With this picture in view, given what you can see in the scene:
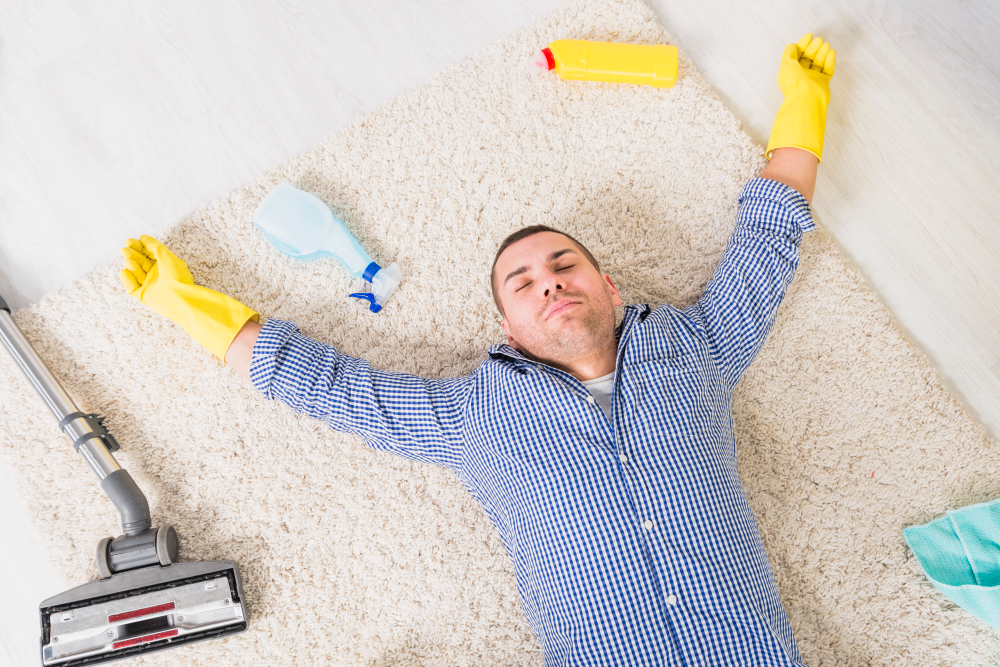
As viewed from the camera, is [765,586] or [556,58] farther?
[556,58]

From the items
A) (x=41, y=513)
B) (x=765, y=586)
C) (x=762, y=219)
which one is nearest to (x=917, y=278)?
(x=762, y=219)

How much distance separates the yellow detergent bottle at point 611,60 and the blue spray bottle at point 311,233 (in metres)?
0.60

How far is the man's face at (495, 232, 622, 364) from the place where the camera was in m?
1.14

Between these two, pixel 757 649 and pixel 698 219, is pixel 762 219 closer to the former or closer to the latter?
pixel 698 219

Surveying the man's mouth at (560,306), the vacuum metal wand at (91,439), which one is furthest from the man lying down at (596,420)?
the vacuum metal wand at (91,439)

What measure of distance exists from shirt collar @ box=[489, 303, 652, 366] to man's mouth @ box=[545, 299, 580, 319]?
11 centimetres

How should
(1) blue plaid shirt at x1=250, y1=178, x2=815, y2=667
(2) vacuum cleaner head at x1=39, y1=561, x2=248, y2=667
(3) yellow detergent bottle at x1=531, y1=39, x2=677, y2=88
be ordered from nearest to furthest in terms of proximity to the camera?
1. (1) blue plaid shirt at x1=250, y1=178, x2=815, y2=667
2. (2) vacuum cleaner head at x1=39, y1=561, x2=248, y2=667
3. (3) yellow detergent bottle at x1=531, y1=39, x2=677, y2=88

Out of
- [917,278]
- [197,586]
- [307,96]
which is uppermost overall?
[307,96]

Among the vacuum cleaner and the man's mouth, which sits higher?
the man's mouth

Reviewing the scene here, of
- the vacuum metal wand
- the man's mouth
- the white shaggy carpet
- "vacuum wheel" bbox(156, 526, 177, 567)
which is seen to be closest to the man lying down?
the man's mouth

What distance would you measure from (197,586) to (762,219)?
135cm

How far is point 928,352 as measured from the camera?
138cm

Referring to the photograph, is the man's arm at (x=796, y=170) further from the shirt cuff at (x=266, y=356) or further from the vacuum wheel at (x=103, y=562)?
the vacuum wheel at (x=103, y=562)

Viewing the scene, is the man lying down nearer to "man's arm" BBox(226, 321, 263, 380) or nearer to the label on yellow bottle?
"man's arm" BBox(226, 321, 263, 380)
